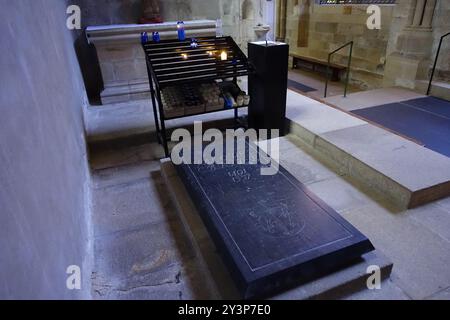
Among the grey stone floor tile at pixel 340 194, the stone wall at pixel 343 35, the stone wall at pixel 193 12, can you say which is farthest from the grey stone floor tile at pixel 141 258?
the stone wall at pixel 343 35

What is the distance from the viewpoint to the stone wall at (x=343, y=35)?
648cm

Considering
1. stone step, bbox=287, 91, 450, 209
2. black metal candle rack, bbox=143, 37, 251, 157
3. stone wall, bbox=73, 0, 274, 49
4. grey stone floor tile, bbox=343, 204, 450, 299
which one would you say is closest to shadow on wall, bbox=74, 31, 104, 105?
stone wall, bbox=73, 0, 274, 49

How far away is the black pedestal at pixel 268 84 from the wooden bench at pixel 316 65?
500 cm

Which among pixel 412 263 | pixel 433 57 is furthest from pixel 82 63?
pixel 433 57

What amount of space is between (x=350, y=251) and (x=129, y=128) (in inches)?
101

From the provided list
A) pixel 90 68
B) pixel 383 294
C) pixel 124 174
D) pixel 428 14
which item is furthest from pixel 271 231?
pixel 428 14

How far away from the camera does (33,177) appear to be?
113cm

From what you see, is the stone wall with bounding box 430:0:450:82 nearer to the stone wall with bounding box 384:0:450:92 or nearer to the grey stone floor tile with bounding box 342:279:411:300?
the stone wall with bounding box 384:0:450:92

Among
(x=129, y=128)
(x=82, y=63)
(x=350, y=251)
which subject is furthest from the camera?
(x=82, y=63)

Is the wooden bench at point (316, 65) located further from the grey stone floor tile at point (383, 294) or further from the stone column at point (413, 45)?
the grey stone floor tile at point (383, 294)

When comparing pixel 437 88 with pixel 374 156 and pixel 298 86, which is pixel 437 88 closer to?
pixel 374 156
